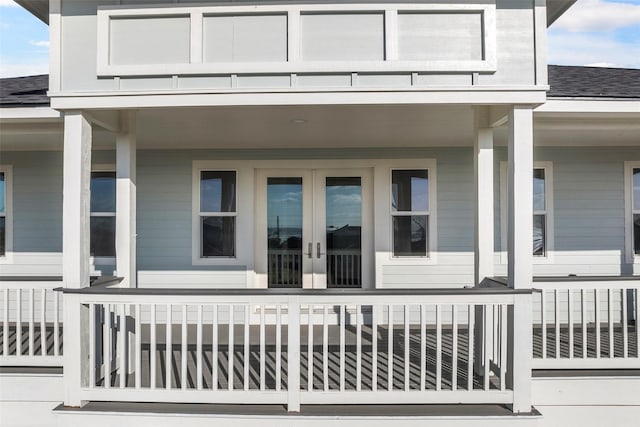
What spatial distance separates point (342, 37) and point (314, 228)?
3123mm

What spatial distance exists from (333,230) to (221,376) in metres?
2.77

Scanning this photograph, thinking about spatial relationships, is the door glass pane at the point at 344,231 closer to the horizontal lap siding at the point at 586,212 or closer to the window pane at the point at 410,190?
the window pane at the point at 410,190

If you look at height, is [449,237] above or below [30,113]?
below

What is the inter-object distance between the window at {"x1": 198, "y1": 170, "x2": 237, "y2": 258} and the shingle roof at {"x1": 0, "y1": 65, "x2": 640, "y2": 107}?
86.0 inches

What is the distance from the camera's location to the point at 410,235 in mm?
6355

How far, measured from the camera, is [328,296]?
3701mm

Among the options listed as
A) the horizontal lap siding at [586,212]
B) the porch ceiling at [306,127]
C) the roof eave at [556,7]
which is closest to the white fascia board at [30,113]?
the porch ceiling at [306,127]

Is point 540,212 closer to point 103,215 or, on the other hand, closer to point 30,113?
point 103,215

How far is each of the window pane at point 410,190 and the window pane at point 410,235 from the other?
14cm

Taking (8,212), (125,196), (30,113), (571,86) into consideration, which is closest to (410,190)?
(571,86)

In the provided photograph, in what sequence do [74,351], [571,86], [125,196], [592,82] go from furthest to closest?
1. [592,82]
2. [571,86]
3. [125,196]
4. [74,351]

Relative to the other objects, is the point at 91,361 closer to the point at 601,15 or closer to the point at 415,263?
the point at 415,263

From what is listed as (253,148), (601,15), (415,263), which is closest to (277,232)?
(253,148)

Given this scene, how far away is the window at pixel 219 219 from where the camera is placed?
21.1ft
